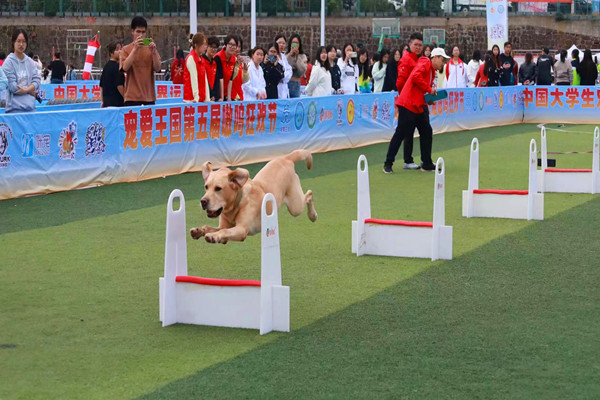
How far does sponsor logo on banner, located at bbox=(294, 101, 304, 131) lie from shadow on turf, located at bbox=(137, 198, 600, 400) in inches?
442

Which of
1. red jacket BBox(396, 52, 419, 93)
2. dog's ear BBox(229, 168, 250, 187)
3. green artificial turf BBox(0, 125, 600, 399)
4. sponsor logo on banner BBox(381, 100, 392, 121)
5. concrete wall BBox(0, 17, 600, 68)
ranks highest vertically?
concrete wall BBox(0, 17, 600, 68)

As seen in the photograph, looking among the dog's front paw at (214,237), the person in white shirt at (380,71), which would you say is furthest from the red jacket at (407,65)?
the dog's front paw at (214,237)

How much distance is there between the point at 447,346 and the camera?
6.50 metres

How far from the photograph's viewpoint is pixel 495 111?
29344 mm

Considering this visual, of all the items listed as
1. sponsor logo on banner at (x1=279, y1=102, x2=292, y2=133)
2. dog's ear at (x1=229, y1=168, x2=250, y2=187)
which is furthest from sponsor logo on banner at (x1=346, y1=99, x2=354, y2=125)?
dog's ear at (x1=229, y1=168, x2=250, y2=187)

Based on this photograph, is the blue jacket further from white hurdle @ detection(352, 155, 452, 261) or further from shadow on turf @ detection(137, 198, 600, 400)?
shadow on turf @ detection(137, 198, 600, 400)

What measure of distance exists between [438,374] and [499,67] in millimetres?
25972

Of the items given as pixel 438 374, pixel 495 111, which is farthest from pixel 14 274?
pixel 495 111

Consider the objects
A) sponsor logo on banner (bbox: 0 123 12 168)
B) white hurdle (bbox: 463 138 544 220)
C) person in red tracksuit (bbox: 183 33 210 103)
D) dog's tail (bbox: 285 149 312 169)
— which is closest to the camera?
dog's tail (bbox: 285 149 312 169)

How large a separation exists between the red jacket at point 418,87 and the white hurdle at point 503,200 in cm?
457

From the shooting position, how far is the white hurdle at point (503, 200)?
1179 cm

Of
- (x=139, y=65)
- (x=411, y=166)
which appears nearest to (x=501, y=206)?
(x=411, y=166)

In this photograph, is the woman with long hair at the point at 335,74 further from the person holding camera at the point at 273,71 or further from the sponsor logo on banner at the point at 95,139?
the sponsor logo on banner at the point at 95,139

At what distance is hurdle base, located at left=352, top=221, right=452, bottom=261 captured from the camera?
9.43 meters
